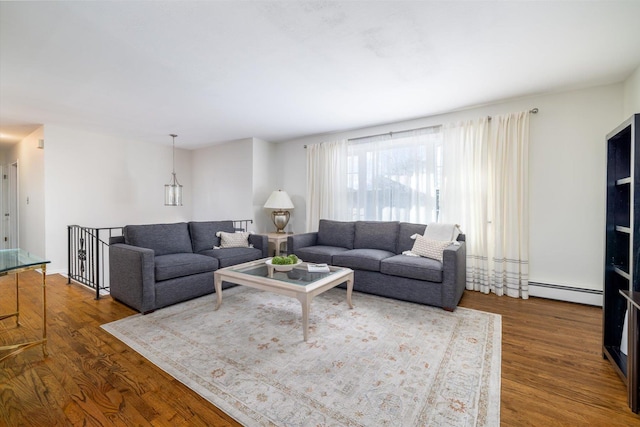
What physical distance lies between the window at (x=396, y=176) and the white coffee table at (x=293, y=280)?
1736mm

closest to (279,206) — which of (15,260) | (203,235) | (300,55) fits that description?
(203,235)

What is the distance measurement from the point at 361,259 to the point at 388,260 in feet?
1.10

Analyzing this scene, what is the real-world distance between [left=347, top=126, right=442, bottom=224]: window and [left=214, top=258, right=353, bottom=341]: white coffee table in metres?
1.74

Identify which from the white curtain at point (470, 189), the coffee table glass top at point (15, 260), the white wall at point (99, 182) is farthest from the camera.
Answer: the white wall at point (99, 182)

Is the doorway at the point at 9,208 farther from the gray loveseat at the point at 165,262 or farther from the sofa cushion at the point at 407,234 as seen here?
the sofa cushion at the point at 407,234

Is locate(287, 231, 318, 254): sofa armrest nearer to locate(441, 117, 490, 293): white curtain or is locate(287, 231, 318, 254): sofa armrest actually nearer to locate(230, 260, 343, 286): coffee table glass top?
locate(230, 260, 343, 286): coffee table glass top

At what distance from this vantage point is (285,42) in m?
2.20

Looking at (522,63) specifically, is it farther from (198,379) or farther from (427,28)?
(198,379)

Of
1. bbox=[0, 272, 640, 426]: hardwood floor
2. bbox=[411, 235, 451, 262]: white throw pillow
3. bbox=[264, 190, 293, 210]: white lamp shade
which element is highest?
bbox=[264, 190, 293, 210]: white lamp shade

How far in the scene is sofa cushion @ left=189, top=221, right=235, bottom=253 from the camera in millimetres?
3936

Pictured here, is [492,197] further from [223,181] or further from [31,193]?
[31,193]

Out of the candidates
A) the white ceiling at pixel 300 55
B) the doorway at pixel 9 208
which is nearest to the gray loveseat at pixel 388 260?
the white ceiling at pixel 300 55

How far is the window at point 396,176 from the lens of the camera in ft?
13.1

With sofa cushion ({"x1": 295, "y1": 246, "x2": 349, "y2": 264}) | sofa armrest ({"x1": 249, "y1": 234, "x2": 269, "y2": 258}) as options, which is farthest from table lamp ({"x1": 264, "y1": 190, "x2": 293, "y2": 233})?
sofa cushion ({"x1": 295, "y1": 246, "x2": 349, "y2": 264})
